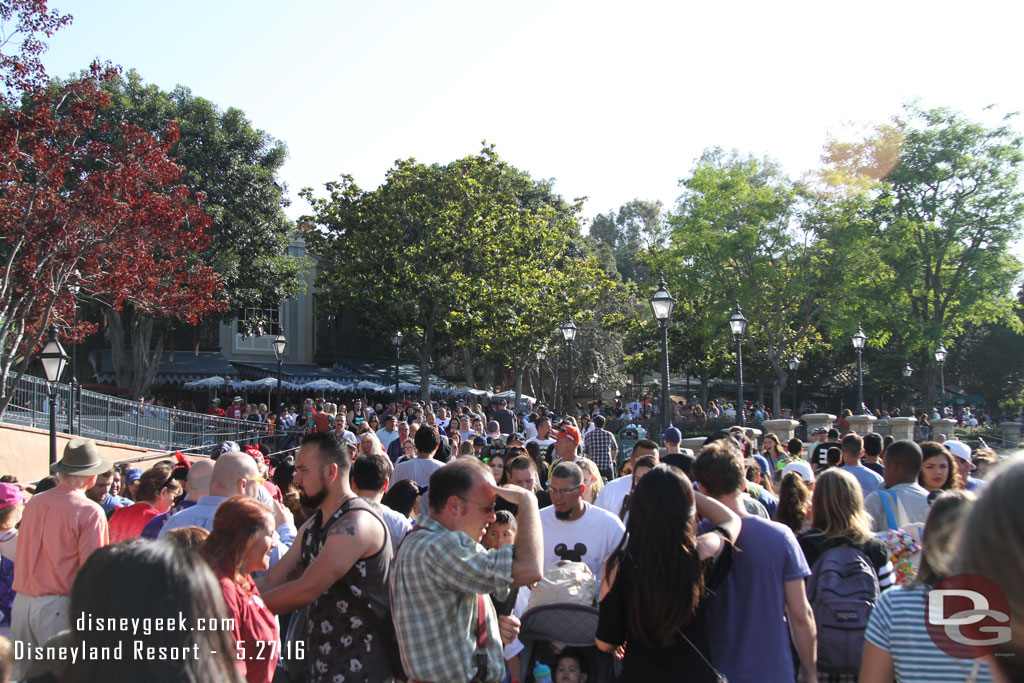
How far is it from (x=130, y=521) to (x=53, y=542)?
2.11 ft

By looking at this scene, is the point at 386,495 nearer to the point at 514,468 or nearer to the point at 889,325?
the point at 514,468

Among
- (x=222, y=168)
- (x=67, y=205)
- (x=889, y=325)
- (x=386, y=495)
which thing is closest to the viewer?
(x=386, y=495)

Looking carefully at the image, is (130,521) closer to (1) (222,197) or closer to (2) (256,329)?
(1) (222,197)

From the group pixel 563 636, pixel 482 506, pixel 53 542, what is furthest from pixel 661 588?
pixel 53 542

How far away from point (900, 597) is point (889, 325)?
35844mm

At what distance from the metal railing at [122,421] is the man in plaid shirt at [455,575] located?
48.8ft

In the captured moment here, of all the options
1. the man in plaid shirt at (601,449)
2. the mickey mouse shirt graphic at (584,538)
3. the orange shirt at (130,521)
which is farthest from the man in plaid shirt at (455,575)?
the man in plaid shirt at (601,449)

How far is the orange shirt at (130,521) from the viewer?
18.4 feet

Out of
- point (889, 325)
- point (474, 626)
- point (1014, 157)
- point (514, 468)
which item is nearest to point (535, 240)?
point (889, 325)

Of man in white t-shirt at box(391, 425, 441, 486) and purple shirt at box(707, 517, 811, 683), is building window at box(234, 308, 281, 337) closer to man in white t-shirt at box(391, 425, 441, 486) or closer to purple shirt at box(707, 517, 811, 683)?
man in white t-shirt at box(391, 425, 441, 486)

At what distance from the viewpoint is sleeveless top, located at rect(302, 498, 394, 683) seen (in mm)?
3801

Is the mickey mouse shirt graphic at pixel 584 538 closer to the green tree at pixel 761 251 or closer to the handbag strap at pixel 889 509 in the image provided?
the handbag strap at pixel 889 509

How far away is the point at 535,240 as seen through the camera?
36.1 metres

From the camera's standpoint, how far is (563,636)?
180 inches
